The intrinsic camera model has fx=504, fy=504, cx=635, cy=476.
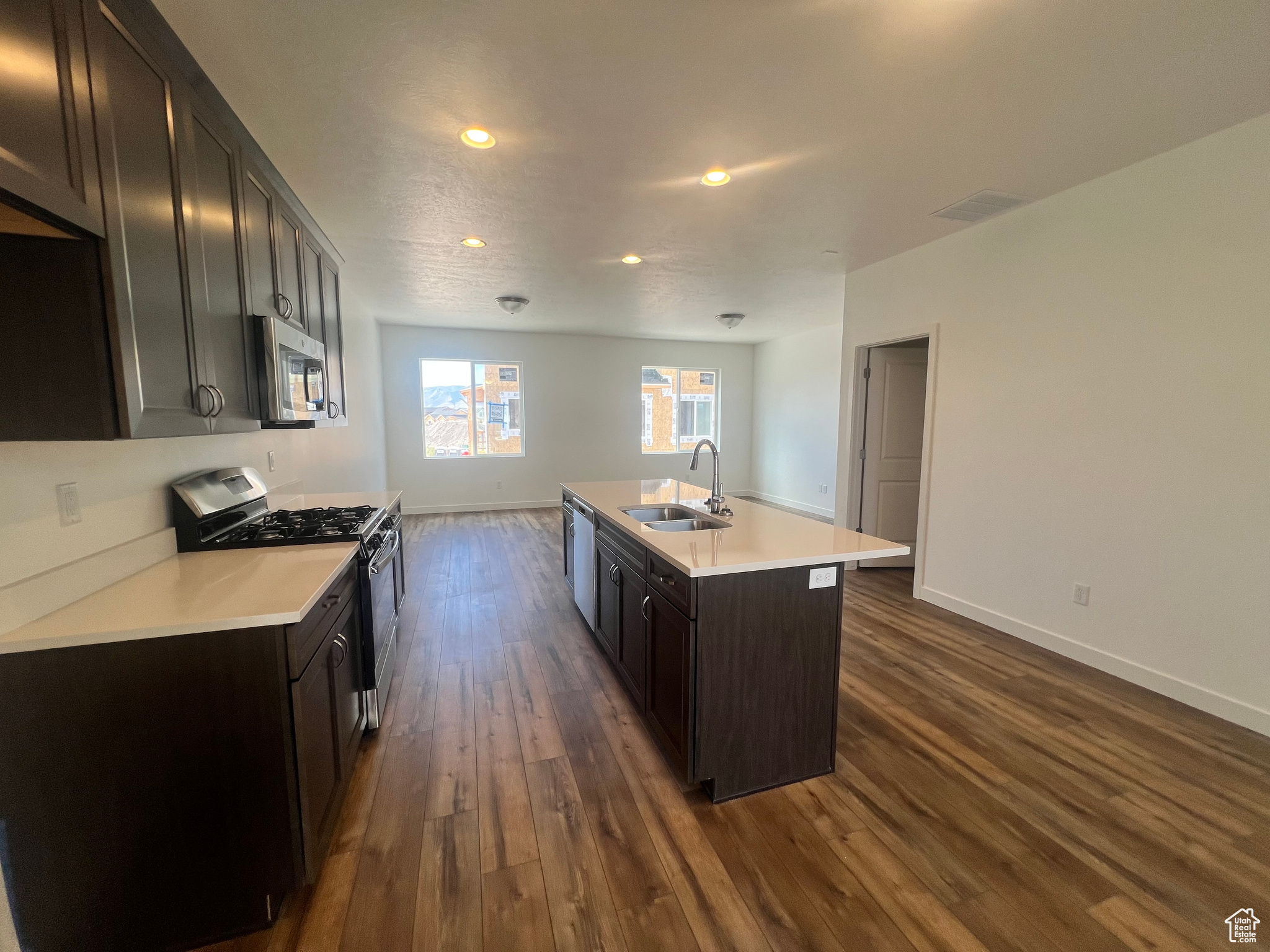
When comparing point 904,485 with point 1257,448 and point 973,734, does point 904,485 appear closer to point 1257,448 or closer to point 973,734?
point 1257,448

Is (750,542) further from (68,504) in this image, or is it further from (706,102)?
(68,504)

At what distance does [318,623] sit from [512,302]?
165 inches

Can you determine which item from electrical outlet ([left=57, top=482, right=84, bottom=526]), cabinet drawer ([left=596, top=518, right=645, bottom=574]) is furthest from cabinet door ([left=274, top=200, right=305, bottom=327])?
cabinet drawer ([left=596, top=518, right=645, bottom=574])

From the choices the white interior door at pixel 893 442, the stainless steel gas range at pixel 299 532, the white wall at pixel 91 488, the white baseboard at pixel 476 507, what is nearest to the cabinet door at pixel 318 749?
the stainless steel gas range at pixel 299 532

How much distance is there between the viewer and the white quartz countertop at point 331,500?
2.92m

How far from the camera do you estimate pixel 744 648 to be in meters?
1.82

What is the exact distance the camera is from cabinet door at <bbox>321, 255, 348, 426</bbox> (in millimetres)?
3176

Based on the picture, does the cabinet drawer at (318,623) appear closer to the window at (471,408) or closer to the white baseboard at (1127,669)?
the white baseboard at (1127,669)

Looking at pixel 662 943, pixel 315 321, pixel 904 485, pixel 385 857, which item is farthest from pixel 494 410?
pixel 662 943

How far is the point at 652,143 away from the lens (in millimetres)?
2277

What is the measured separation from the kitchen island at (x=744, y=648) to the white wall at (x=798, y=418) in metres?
5.01

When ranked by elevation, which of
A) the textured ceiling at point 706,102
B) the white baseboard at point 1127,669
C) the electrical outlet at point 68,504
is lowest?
the white baseboard at point 1127,669

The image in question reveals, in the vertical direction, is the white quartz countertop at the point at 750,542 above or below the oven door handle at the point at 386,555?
above

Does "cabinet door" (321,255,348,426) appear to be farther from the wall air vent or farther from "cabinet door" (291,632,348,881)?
the wall air vent
